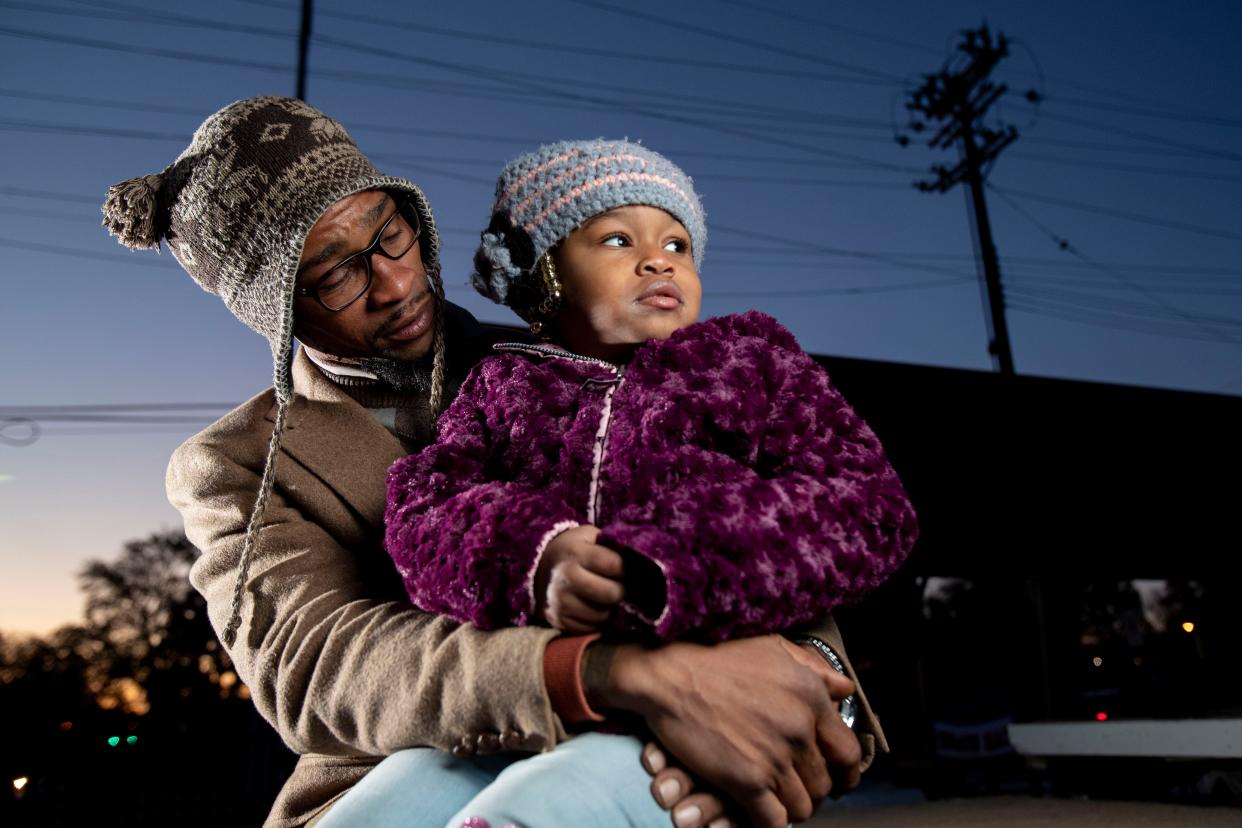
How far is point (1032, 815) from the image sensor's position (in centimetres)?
655

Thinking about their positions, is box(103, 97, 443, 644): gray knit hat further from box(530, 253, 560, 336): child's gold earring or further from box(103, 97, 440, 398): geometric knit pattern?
box(530, 253, 560, 336): child's gold earring

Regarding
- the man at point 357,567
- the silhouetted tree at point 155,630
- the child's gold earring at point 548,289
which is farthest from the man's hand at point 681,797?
the silhouetted tree at point 155,630

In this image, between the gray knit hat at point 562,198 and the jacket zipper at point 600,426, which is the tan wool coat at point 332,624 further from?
the gray knit hat at point 562,198

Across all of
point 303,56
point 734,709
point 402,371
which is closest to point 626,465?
point 734,709

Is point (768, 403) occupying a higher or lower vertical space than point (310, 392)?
higher

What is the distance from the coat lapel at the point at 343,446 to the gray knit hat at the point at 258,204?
5 cm

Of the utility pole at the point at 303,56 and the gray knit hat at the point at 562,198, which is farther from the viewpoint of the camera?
the utility pole at the point at 303,56

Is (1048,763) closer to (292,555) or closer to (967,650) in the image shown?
(292,555)

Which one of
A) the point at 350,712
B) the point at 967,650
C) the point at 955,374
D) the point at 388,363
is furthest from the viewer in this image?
the point at 967,650

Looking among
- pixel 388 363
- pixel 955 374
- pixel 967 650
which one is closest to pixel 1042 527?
pixel 955 374

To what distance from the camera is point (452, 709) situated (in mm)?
1365

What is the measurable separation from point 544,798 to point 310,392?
123 cm

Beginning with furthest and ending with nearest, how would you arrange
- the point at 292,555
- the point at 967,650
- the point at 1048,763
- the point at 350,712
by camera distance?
1. the point at 967,650
2. the point at 1048,763
3. the point at 292,555
4. the point at 350,712

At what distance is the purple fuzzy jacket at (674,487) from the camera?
1300mm
